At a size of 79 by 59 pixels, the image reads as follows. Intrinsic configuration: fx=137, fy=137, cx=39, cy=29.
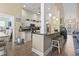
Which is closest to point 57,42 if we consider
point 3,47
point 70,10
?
point 70,10

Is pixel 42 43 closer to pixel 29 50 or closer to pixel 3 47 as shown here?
pixel 29 50

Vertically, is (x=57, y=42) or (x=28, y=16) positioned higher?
(x=28, y=16)

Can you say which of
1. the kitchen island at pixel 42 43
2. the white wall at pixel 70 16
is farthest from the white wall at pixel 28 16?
the white wall at pixel 70 16

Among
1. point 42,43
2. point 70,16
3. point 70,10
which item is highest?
point 70,10

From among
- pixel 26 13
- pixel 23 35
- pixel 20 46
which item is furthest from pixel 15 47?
pixel 26 13

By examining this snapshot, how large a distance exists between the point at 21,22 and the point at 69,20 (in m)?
0.99

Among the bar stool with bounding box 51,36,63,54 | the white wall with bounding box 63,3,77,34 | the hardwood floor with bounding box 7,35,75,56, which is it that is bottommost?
the hardwood floor with bounding box 7,35,75,56

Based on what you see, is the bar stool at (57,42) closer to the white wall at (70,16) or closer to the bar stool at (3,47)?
the white wall at (70,16)

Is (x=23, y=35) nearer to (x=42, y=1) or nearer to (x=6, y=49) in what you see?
(x=6, y=49)

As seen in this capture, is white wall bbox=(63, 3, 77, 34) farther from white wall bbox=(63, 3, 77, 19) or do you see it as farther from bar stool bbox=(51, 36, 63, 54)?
bar stool bbox=(51, 36, 63, 54)

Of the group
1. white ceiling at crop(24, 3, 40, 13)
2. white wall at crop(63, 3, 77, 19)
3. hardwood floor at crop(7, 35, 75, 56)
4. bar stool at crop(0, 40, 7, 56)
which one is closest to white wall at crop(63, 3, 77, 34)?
white wall at crop(63, 3, 77, 19)

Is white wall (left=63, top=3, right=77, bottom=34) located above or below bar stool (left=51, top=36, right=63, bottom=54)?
above

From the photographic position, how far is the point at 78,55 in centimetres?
283

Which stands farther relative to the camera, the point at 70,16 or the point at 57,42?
the point at 57,42
